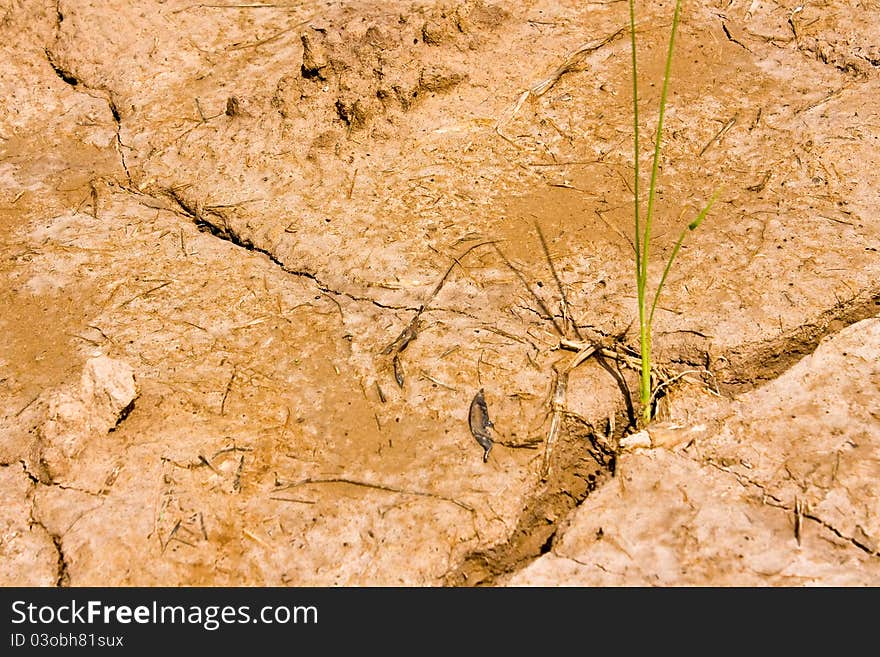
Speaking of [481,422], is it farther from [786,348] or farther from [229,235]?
[229,235]

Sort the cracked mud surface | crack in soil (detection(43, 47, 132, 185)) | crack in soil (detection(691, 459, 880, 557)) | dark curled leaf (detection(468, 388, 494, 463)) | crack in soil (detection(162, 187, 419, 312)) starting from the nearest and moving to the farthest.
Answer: crack in soil (detection(691, 459, 880, 557))
the cracked mud surface
dark curled leaf (detection(468, 388, 494, 463))
crack in soil (detection(162, 187, 419, 312))
crack in soil (detection(43, 47, 132, 185))

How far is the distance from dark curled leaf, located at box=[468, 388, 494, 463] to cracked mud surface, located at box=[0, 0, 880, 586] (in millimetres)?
35

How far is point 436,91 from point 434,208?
0.75 meters

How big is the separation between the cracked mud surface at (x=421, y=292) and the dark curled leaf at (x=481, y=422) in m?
0.04

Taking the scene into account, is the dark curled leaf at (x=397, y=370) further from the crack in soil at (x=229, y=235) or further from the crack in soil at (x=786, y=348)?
the crack in soil at (x=786, y=348)

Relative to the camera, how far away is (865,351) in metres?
2.79

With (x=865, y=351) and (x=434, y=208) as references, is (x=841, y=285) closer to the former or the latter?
(x=865, y=351)

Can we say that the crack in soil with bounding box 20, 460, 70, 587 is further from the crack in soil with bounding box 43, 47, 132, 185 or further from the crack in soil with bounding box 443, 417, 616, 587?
the crack in soil with bounding box 43, 47, 132, 185

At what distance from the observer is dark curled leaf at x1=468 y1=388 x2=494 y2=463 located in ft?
8.55

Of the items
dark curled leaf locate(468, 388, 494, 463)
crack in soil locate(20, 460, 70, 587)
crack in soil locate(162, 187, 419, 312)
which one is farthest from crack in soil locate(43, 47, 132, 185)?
dark curled leaf locate(468, 388, 494, 463)

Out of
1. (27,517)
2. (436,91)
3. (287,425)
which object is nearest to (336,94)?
(436,91)

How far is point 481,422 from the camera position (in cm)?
266

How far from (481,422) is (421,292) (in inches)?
26.9

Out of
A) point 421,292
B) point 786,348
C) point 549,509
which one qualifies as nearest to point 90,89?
point 421,292
